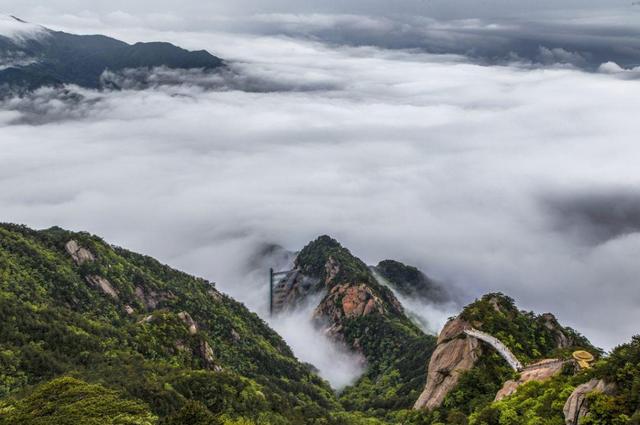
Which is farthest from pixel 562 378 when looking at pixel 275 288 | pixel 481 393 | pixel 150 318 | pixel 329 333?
pixel 275 288

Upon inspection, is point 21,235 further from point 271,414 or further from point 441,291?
point 441,291

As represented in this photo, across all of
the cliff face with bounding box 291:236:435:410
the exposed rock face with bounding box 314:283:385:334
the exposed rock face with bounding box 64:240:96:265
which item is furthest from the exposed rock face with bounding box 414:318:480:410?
the exposed rock face with bounding box 64:240:96:265

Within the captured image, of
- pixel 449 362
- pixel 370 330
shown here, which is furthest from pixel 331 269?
pixel 449 362

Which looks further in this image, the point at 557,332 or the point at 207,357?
the point at 207,357

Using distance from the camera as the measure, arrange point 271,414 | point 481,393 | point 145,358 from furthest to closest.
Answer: point 145,358
point 271,414
point 481,393

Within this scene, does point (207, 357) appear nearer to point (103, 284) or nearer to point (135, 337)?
point (135, 337)

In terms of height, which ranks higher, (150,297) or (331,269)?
(150,297)
